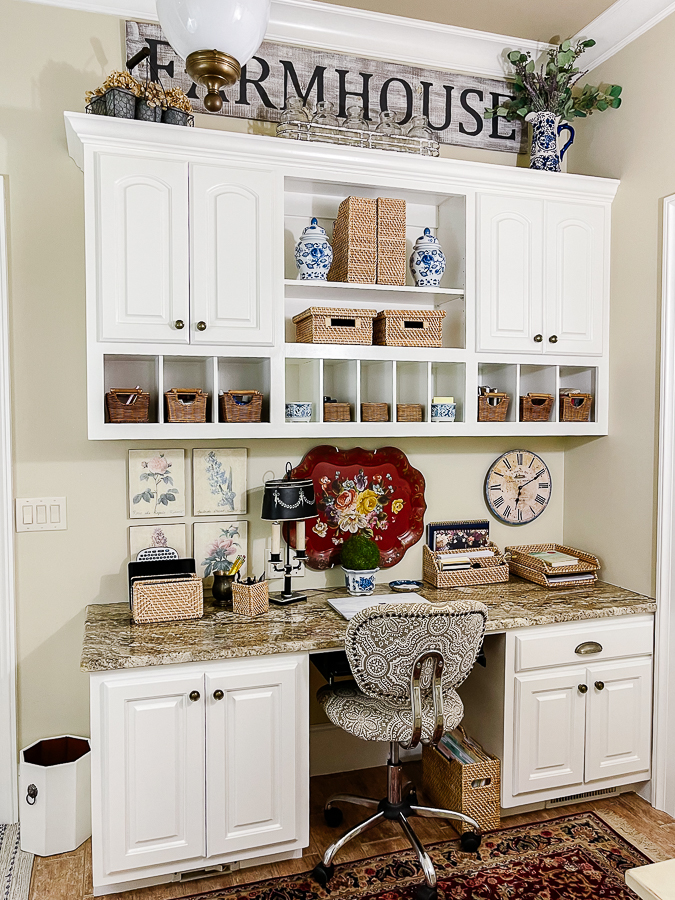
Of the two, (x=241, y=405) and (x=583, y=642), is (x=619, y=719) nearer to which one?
(x=583, y=642)

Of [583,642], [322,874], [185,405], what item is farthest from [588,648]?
[185,405]

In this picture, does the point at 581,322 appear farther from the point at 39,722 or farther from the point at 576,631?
the point at 39,722

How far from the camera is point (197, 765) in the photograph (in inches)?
81.8

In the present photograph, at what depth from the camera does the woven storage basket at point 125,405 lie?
2260 millimetres

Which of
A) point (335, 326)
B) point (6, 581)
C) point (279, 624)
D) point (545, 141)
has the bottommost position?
point (279, 624)

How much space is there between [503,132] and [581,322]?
0.92 metres

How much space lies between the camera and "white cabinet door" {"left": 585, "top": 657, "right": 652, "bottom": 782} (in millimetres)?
2529

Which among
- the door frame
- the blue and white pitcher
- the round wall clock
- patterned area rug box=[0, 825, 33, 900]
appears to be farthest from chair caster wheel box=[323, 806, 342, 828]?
the blue and white pitcher

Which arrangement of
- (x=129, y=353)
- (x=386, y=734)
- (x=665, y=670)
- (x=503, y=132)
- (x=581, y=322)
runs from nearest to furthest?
(x=386, y=734), (x=129, y=353), (x=665, y=670), (x=581, y=322), (x=503, y=132)

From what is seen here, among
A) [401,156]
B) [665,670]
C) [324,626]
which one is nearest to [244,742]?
[324,626]

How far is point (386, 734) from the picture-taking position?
210 cm

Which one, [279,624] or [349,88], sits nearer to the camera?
[279,624]

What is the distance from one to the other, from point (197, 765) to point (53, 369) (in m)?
1.43

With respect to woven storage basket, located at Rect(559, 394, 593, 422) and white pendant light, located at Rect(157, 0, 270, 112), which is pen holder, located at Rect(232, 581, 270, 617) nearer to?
woven storage basket, located at Rect(559, 394, 593, 422)
